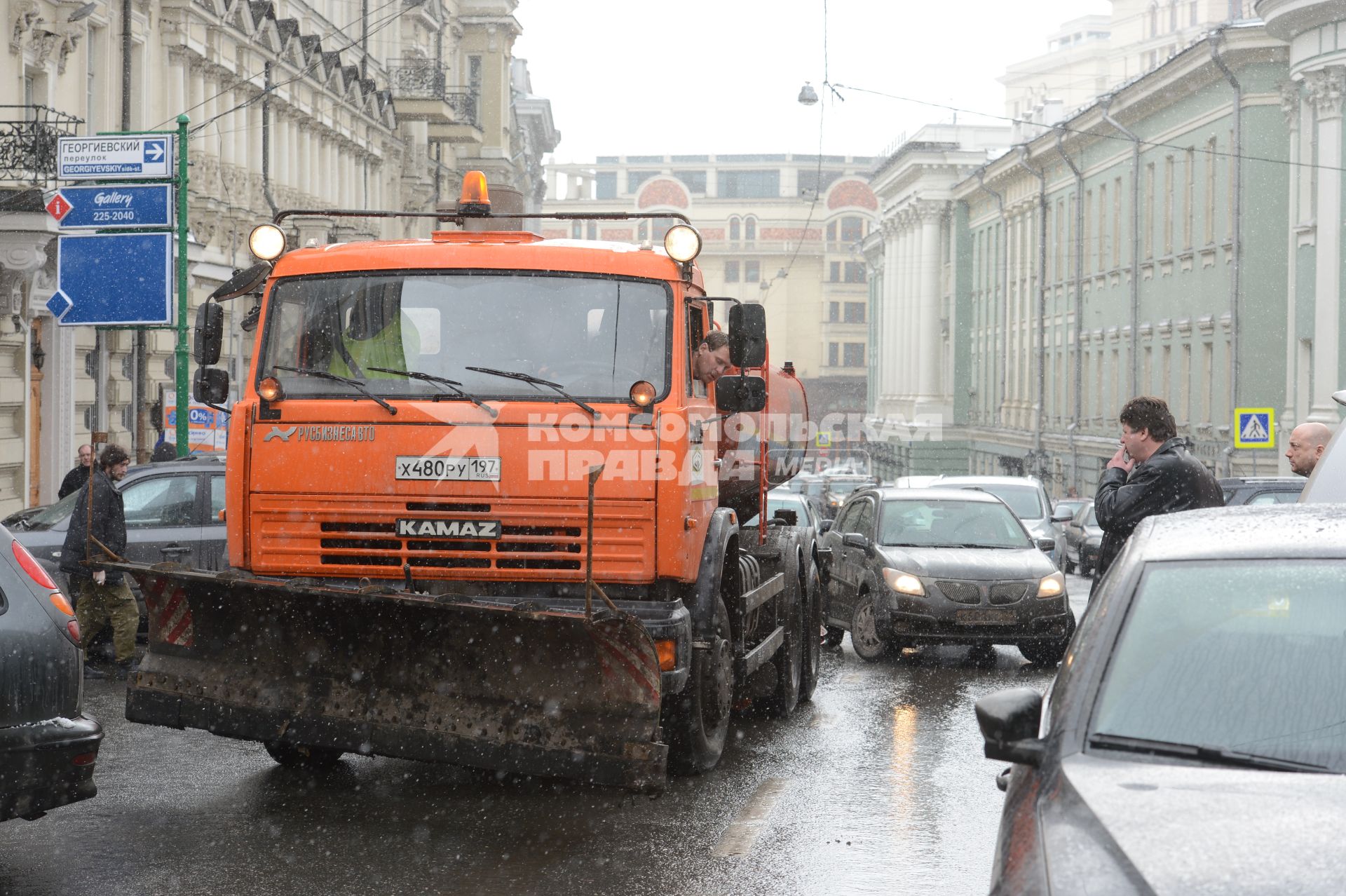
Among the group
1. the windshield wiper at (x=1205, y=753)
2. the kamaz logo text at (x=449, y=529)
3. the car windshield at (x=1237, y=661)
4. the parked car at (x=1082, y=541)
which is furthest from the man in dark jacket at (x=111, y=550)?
the parked car at (x=1082, y=541)

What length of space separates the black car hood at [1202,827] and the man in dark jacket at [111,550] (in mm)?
10097

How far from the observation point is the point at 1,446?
77.7 ft

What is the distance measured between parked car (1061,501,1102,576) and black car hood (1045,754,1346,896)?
91.2ft

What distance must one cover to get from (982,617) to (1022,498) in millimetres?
11030

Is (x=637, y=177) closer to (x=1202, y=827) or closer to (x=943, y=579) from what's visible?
(x=943, y=579)

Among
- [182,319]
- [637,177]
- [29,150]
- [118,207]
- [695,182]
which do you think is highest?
[637,177]

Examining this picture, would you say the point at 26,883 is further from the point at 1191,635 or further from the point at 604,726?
the point at 1191,635

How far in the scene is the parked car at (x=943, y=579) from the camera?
47.6 ft

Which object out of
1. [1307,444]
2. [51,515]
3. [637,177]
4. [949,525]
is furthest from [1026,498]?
[637,177]

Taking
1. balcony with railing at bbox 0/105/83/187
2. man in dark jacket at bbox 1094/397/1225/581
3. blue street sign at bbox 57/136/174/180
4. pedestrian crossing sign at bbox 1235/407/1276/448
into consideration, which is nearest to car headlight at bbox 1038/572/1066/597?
man in dark jacket at bbox 1094/397/1225/581

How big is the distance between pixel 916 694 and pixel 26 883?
296 inches

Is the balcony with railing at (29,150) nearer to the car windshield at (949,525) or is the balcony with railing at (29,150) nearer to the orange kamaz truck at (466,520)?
the car windshield at (949,525)

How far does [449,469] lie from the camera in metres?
8.20

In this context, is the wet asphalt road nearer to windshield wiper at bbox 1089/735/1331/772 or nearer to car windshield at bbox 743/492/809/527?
windshield wiper at bbox 1089/735/1331/772
